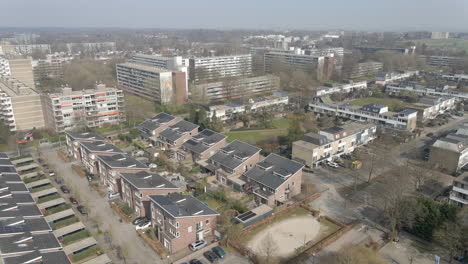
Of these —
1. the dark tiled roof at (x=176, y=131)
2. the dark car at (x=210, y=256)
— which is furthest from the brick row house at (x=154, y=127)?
the dark car at (x=210, y=256)

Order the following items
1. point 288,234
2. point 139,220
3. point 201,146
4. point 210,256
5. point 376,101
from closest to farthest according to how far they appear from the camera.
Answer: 1. point 210,256
2. point 288,234
3. point 139,220
4. point 201,146
5. point 376,101

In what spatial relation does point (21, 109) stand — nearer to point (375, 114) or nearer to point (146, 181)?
point (146, 181)

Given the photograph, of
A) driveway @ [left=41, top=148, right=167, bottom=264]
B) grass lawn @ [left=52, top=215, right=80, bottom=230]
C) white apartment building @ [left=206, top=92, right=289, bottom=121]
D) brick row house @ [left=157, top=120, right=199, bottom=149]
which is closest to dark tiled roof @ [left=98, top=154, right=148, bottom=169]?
driveway @ [left=41, top=148, right=167, bottom=264]

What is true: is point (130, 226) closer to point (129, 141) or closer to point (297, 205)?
point (297, 205)

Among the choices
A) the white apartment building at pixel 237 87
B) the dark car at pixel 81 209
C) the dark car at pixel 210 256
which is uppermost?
the white apartment building at pixel 237 87

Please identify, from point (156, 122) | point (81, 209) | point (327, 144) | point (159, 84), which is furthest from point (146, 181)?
point (159, 84)

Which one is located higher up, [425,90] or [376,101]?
[425,90]

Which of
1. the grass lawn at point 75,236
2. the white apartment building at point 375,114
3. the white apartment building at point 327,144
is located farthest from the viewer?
the white apartment building at point 375,114

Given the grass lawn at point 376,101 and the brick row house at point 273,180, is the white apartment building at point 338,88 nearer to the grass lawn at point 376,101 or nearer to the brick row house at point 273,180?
the grass lawn at point 376,101
